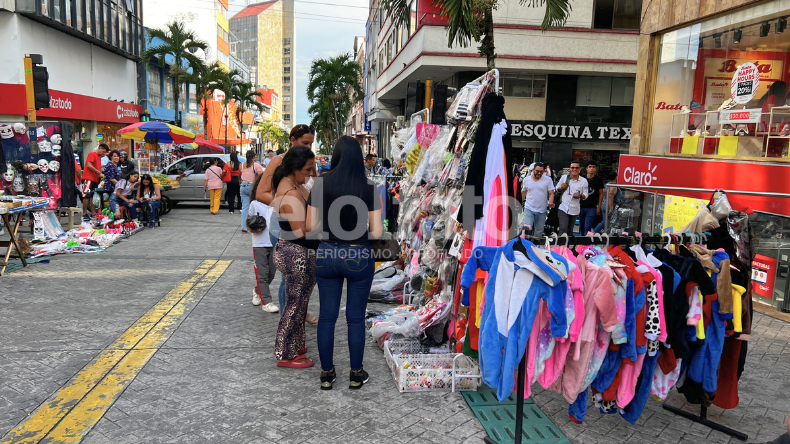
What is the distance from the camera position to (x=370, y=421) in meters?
3.55

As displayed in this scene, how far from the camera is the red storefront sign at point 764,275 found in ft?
21.2

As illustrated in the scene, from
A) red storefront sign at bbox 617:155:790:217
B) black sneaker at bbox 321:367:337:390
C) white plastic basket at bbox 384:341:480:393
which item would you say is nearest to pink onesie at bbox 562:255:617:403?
white plastic basket at bbox 384:341:480:393

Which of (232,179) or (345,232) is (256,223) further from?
(232,179)

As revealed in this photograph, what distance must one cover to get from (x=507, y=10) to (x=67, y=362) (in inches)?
681

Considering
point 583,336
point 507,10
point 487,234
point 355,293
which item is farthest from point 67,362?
point 507,10

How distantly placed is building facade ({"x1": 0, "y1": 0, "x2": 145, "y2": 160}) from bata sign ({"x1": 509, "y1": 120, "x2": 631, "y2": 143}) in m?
16.8

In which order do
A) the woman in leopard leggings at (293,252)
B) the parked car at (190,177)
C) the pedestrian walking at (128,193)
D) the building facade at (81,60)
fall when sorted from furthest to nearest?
the building facade at (81,60), the parked car at (190,177), the pedestrian walking at (128,193), the woman in leopard leggings at (293,252)

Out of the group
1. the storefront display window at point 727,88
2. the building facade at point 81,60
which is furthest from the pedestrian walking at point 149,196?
the storefront display window at point 727,88

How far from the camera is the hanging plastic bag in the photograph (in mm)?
3830

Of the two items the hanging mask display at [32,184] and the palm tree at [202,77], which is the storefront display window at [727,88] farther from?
the palm tree at [202,77]

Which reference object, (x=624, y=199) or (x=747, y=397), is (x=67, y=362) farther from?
(x=624, y=199)

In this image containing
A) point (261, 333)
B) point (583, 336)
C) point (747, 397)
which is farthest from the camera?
point (261, 333)

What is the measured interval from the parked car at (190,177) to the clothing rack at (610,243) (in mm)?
14749

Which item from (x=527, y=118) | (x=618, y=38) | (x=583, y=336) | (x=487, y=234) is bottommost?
(x=583, y=336)
